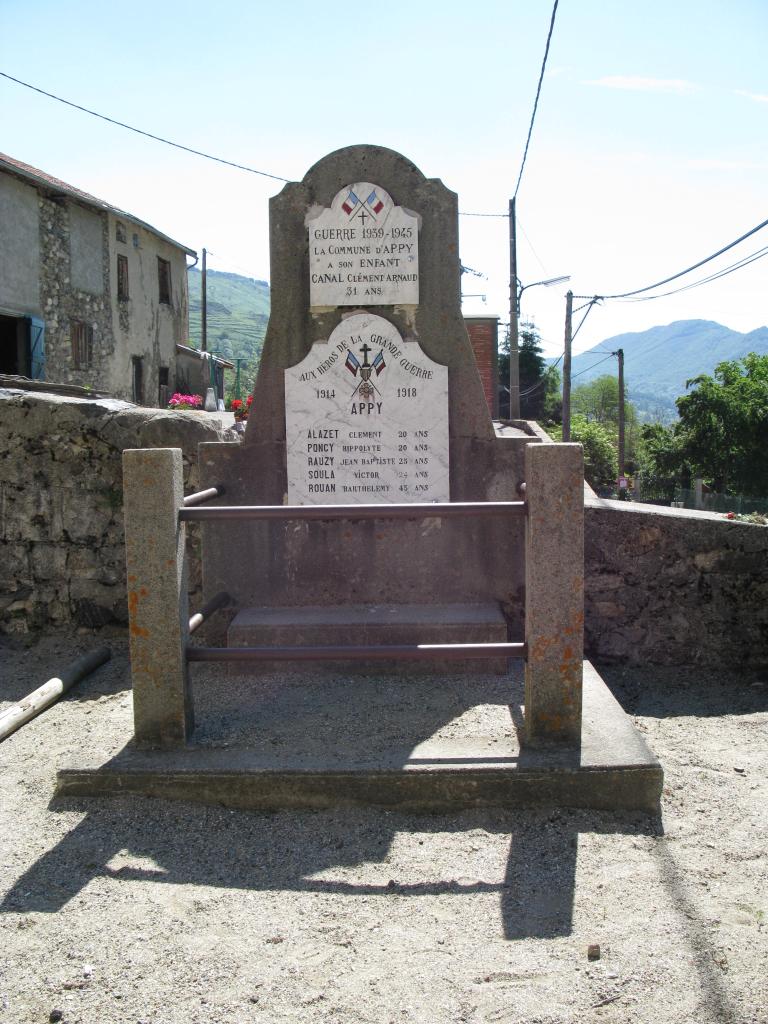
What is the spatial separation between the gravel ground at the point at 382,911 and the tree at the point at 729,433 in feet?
123

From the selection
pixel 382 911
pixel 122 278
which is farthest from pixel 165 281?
pixel 382 911

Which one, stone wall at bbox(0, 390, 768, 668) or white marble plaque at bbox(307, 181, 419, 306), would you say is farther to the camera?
stone wall at bbox(0, 390, 768, 668)

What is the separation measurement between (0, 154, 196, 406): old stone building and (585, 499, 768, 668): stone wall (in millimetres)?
16783

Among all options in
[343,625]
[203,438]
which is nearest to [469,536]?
[343,625]

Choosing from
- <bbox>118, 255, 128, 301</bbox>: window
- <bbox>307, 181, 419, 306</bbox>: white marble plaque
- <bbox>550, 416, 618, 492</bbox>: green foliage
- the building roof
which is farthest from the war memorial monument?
<bbox>550, 416, 618, 492</bbox>: green foliage

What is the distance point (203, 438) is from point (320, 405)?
3.17ft

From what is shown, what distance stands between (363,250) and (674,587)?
2.46m

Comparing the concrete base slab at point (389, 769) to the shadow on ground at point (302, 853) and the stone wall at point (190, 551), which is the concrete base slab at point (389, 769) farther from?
the stone wall at point (190, 551)

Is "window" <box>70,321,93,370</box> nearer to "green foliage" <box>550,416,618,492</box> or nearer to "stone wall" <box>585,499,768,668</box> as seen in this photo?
"stone wall" <box>585,499,768,668</box>

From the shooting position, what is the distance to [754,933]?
225 centimetres

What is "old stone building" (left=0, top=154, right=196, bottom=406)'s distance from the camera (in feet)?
62.1

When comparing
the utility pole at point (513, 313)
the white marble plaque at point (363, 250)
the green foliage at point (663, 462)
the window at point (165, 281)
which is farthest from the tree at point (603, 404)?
the white marble plaque at point (363, 250)

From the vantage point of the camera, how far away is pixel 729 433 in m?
38.6

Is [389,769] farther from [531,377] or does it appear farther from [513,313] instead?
[531,377]
